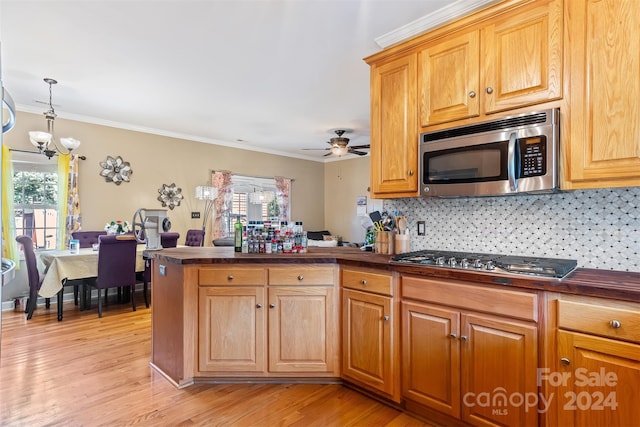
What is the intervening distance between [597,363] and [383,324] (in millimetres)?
1034

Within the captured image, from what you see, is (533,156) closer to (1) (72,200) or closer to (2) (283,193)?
(1) (72,200)

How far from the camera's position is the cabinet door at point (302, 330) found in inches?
96.6

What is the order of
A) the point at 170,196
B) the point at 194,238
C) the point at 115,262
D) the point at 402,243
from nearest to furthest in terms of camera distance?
the point at 402,243, the point at 115,262, the point at 194,238, the point at 170,196

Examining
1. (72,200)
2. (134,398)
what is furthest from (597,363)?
(72,200)

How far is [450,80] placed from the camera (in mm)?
2266

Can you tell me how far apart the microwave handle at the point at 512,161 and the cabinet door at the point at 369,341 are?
954 millimetres

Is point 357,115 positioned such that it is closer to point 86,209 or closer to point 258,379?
point 258,379

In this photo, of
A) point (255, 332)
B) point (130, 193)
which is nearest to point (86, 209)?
point (130, 193)

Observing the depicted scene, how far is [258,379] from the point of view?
2.51m

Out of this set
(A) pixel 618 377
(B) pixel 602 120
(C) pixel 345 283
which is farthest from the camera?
(C) pixel 345 283

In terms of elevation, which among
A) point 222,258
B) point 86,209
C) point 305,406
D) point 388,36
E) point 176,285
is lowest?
point 305,406

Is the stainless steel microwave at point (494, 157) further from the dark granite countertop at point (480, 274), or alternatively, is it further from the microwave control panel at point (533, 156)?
the dark granite countertop at point (480, 274)

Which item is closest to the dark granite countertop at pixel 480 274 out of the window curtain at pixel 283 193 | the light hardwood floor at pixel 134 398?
the light hardwood floor at pixel 134 398

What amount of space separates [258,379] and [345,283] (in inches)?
35.9
